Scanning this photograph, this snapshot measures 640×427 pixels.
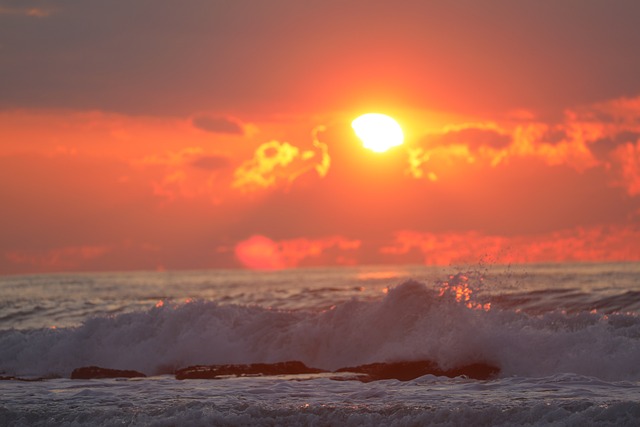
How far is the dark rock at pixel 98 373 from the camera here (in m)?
22.7

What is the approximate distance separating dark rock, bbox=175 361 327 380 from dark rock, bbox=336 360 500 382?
127cm

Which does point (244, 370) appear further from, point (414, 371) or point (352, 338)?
point (414, 371)

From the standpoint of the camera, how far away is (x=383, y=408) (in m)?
15.8

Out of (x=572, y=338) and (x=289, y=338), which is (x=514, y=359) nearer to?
(x=572, y=338)

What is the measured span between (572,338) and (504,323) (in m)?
2.40

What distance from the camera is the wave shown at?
21.1 meters

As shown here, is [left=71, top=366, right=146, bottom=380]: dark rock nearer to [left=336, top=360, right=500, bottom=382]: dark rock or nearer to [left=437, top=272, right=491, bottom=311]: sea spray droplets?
[left=336, top=360, right=500, bottom=382]: dark rock

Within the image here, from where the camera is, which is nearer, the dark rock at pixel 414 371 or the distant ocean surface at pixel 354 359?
the distant ocean surface at pixel 354 359

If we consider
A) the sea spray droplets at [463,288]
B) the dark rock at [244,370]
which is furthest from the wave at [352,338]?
the dark rock at [244,370]

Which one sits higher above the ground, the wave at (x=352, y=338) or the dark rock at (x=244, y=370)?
the wave at (x=352, y=338)

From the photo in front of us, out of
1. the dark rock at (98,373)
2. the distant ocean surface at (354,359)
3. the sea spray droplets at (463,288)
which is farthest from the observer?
the sea spray droplets at (463,288)

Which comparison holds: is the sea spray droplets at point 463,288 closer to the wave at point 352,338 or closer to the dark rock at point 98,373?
the wave at point 352,338

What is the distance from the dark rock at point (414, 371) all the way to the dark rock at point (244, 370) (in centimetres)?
127

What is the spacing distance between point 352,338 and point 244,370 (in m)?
3.88
